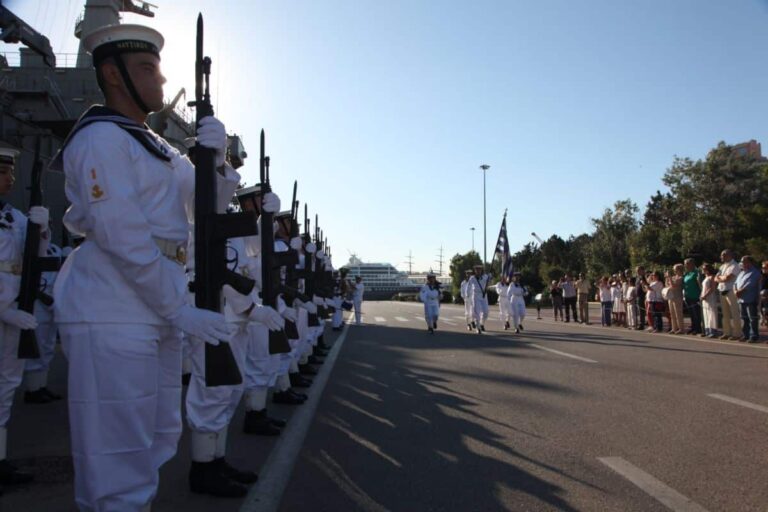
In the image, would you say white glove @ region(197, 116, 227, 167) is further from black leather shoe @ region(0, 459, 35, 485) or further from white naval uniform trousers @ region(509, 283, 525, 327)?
white naval uniform trousers @ region(509, 283, 525, 327)

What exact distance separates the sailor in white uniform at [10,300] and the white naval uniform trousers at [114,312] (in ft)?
7.10

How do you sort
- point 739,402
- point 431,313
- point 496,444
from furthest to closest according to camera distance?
point 431,313 → point 739,402 → point 496,444

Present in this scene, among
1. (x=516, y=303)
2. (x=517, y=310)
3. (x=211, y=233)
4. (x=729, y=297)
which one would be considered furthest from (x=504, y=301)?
(x=211, y=233)

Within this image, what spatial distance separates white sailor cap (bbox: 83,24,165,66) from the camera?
8.92 ft

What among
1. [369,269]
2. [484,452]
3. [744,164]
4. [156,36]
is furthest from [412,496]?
[369,269]

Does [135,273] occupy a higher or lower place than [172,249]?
lower

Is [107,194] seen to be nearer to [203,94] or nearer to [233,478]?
[203,94]

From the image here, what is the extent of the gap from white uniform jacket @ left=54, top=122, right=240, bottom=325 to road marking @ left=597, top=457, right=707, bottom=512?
3.14 metres

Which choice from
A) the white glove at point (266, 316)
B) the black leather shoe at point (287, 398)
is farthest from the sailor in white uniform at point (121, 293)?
the black leather shoe at point (287, 398)

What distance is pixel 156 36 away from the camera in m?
2.79

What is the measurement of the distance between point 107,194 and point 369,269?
145668mm

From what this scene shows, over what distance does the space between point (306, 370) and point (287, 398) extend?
2581 mm

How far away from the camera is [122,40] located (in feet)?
8.91

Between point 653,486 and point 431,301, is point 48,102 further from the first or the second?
point 653,486
